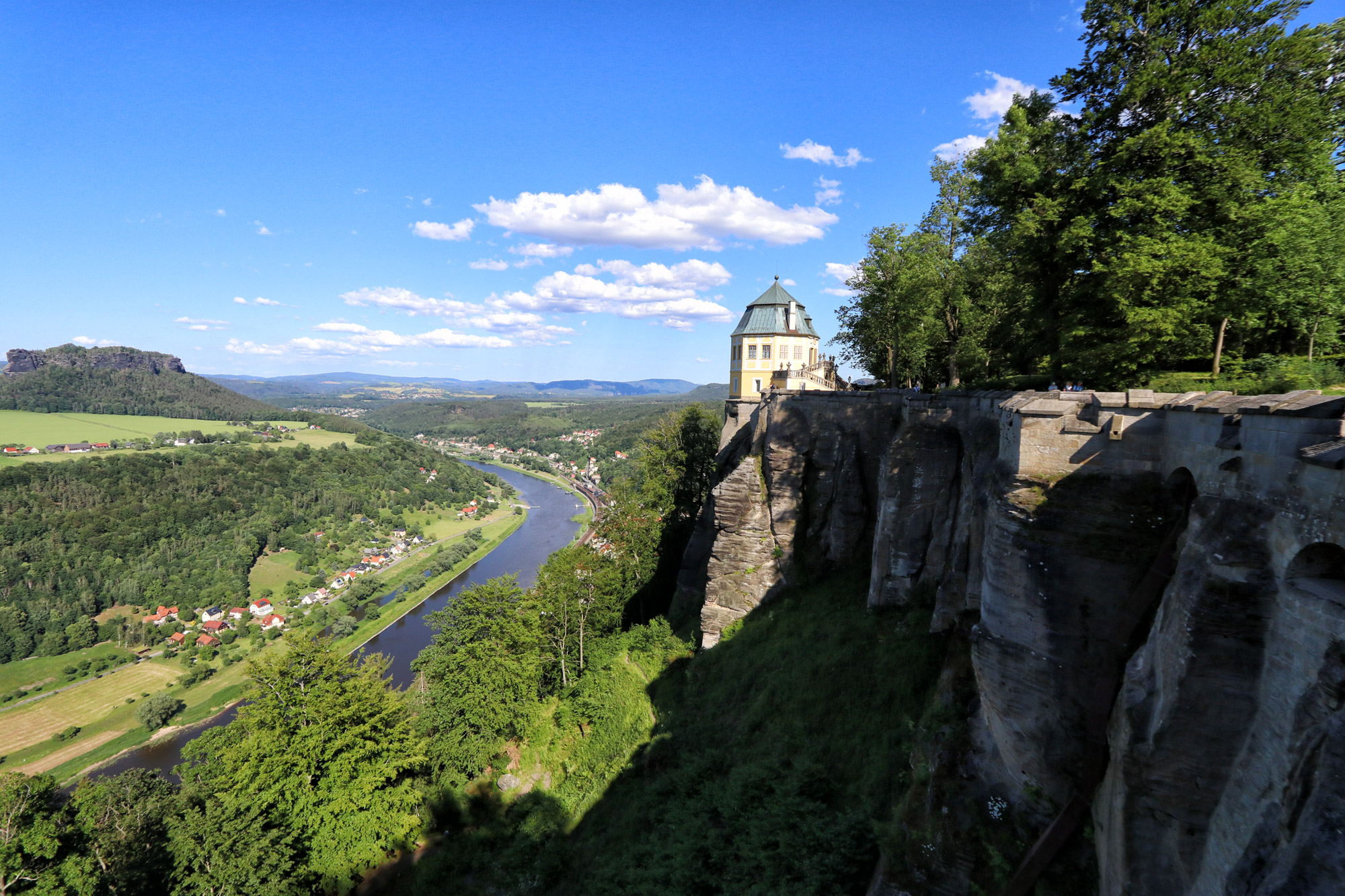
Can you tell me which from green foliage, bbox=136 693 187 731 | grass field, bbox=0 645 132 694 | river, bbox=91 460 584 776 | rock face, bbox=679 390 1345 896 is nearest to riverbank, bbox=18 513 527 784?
green foliage, bbox=136 693 187 731

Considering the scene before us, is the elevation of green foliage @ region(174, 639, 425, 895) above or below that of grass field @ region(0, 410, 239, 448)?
below

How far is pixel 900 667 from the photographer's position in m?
15.6

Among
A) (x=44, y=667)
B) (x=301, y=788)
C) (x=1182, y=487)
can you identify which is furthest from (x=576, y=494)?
(x=1182, y=487)

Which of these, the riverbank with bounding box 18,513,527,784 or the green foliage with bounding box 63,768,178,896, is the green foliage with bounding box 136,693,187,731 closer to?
the riverbank with bounding box 18,513,527,784

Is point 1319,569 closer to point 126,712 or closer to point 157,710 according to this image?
point 157,710

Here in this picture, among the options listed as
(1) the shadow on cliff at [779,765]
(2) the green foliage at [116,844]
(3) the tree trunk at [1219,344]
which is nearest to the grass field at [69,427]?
(2) the green foliage at [116,844]

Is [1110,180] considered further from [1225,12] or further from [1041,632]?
[1041,632]

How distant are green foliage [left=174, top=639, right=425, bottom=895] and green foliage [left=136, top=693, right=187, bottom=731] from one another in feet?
131

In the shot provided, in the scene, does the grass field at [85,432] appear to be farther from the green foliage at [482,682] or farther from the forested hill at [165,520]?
the green foliage at [482,682]

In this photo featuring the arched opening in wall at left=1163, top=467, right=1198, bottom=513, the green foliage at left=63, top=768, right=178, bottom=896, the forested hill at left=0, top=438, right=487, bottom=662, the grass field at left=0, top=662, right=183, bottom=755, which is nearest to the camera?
Result: the arched opening in wall at left=1163, top=467, right=1198, bottom=513

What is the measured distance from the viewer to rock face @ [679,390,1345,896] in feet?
16.8

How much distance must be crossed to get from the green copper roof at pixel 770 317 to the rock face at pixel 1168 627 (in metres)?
26.2

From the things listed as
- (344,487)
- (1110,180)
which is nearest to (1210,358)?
(1110,180)

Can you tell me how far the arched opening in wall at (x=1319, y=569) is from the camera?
17.1ft
